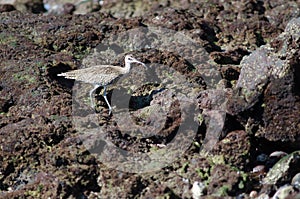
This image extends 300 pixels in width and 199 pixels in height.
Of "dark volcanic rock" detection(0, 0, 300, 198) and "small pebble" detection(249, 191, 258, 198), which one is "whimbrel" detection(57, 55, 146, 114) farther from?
"small pebble" detection(249, 191, 258, 198)

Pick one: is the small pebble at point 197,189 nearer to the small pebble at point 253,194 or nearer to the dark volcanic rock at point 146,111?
the dark volcanic rock at point 146,111

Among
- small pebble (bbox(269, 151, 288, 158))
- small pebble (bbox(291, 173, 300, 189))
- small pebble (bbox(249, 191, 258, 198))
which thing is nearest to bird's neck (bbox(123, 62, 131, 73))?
small pebble (bbox(269, 151, 288, 158))

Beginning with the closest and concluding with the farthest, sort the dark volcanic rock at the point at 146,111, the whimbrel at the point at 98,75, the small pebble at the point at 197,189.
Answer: the small pebble at the point at 197,189, the dark volcanic rock at the point at 146,111, the whimbrel at the point at 98,75

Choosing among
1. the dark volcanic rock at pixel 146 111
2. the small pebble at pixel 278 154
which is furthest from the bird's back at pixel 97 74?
the small pebble at pixel 278 154

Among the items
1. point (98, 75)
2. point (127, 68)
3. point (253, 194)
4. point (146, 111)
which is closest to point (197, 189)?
point (253, 194)

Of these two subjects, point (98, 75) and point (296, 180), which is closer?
point (296, 180)

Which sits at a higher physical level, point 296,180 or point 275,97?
point 275,97

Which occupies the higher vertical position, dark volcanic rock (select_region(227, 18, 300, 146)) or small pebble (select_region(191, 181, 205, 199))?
dark volcanic rock (select_region(227, 18, 300, 146))

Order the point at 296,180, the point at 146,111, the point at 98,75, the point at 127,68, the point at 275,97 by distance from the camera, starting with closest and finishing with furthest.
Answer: the point at 296,180 → the point at 275,97 → the point at 146,111 → the point at 98,75 → the point at 127,68

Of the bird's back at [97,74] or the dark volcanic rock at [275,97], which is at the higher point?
the dark volcanic rock at [275,97]

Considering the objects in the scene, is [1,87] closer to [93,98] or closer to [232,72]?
[93,98]

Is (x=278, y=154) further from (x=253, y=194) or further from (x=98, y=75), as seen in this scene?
(x=98, y=75)

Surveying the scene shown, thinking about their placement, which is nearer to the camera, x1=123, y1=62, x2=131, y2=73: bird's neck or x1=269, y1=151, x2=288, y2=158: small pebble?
x1=269, y1=151, x2=288, y2=158: small pebble

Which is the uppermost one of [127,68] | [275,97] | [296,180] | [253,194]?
[275,97]
